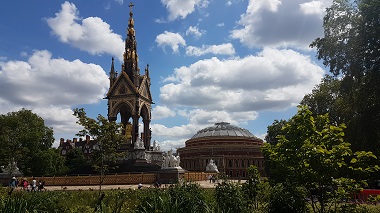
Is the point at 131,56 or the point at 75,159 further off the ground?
the point at 131,56

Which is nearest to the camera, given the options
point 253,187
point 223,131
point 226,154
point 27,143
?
point 253,187

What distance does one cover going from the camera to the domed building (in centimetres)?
7575

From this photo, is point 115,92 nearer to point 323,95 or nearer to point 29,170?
point 29,170

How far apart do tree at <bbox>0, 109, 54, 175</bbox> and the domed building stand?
113 ft

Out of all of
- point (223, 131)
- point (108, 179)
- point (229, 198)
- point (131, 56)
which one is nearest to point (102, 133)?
point (108, 179)

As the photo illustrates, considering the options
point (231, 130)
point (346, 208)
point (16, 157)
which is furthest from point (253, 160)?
point (346, 208)

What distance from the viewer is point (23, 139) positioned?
45656mm

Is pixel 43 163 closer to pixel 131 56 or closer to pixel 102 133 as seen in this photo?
pixel 131 56

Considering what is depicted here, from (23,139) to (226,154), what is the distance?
43.3 meters

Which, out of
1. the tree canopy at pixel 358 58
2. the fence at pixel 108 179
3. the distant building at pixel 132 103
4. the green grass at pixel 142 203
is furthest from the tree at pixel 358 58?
the distant building at pixel 132 103

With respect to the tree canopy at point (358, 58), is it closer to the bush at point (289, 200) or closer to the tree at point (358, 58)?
the tree at point (358, 58)

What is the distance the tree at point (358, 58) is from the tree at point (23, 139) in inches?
1458

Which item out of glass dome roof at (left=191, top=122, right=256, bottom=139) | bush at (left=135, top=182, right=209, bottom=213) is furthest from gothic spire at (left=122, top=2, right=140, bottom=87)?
bush at (left=135, top=182, right=209, bottom=213)

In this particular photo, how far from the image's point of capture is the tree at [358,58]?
63.8ft
